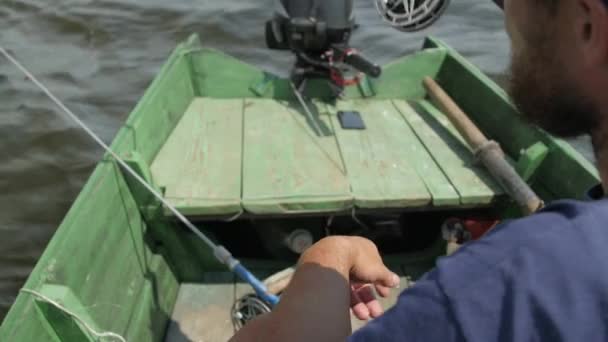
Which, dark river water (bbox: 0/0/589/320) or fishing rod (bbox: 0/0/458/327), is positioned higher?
fishing rod (bbox: 0/0/458/327)

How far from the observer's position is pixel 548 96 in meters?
0.83

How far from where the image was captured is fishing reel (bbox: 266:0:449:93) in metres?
3.14

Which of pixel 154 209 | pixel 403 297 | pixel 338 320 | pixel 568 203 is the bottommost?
pixel 154 209

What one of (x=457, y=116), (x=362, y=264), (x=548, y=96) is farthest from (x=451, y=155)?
(x=548, y=96)

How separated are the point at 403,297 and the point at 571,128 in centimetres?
37

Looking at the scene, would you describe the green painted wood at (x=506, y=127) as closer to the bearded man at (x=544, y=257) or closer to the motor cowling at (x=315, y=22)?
the motor cowling at (x=315, y=22)

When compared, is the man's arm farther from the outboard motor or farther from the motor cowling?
the motor cowling

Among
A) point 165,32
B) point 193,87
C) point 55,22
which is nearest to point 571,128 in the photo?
point 193,87

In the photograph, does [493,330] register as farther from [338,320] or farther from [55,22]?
[55,22]

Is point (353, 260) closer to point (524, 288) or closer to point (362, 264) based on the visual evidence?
point (362, 264)

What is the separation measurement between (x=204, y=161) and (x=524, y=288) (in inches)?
88.2

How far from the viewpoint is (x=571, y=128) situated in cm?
83

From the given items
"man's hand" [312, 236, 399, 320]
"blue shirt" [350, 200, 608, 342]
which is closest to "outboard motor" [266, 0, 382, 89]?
"man's hand" [312, 236, 399, 320]

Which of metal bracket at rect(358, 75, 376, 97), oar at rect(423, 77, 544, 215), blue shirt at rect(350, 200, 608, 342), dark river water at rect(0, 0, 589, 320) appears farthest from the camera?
dark river water at rect(0, 0, 589, 320)
